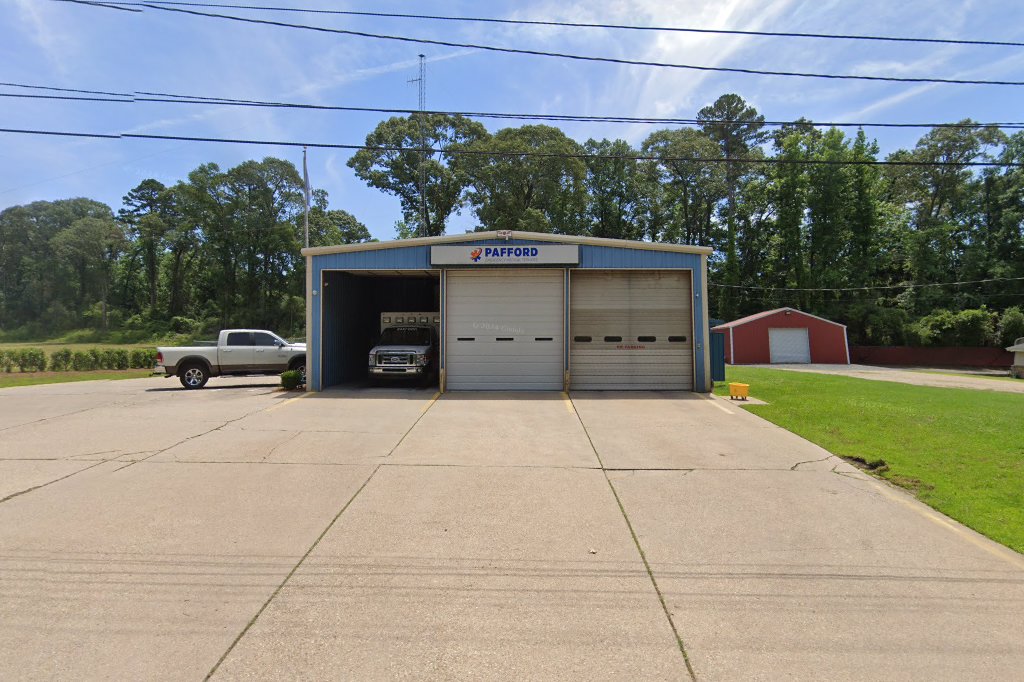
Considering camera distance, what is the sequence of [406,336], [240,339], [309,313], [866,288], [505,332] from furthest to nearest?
[866,288] → [240,339] → [406,336] → [505,332] → [309,313]

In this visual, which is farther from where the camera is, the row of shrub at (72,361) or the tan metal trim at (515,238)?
the row of shrub at (72,361)

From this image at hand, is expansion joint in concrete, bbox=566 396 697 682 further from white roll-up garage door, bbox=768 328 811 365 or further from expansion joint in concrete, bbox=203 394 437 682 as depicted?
white roll-up garage door, bbox=768 328 811 365

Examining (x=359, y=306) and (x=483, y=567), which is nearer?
(x=483, y=567)

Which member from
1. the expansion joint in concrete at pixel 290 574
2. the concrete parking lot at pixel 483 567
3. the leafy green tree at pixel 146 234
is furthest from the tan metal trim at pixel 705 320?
the leafy green tree at pixel 146 234

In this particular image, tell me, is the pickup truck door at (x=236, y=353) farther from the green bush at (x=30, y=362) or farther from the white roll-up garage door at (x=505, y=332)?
the green bush at (x=30, y=362)

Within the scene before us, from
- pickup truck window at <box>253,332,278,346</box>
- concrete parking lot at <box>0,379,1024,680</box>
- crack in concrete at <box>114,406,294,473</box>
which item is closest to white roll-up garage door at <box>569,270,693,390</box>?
concrete parking lot at <box>0,379,1024,680</box>

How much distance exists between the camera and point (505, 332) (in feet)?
49.1

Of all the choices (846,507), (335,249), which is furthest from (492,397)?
(846,507)

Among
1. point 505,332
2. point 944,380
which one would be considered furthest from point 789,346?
point 505,332

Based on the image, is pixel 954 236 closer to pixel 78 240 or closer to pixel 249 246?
pixel 249 246

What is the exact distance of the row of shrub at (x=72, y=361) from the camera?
26766mm

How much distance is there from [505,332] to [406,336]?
3.53m

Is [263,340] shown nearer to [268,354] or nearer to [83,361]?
[268,354]

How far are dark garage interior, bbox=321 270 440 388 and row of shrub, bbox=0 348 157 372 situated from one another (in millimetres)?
15185
